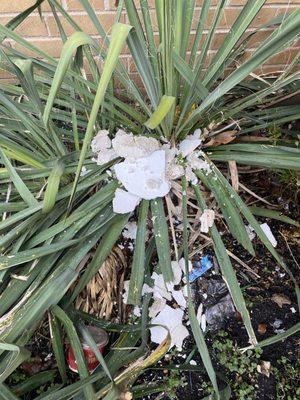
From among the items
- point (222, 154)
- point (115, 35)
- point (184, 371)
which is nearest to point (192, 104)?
point (222, 154)

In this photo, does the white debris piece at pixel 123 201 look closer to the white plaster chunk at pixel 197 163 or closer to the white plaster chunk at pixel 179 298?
the white plaster chunk at pixel 197 163

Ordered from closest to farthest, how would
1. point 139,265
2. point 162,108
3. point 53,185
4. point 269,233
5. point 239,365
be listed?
point 162,108, point 53,185, point 139,265, point 239,365, point 269,233

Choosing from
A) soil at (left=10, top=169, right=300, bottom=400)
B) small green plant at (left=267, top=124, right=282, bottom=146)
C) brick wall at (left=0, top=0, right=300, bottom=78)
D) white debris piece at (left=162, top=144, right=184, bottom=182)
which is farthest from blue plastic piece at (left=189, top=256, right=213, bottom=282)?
brick wall at (left=0, top=0, right=300, bottom=78)

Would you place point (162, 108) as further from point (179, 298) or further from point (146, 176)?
point (179, 298)

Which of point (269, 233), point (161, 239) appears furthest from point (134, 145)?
point (269, 233)

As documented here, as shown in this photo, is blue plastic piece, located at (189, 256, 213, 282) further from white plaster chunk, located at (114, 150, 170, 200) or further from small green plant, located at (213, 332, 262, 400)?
white plaster chunk, located at (114, 150, 170, 200)

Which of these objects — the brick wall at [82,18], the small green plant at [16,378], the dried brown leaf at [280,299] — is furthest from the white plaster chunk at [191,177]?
the small green plant at [16,378]

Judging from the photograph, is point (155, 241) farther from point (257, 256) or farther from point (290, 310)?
point (290, 310)

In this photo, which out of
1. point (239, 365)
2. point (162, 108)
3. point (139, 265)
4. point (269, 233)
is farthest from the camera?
point (269, 233)
